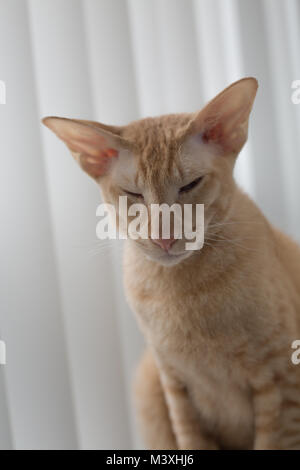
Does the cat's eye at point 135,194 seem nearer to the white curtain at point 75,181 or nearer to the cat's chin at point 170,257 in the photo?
the cat's chin at point 170,257

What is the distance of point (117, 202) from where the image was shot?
3.24 ft

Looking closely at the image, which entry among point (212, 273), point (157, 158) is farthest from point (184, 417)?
point (157, 158)

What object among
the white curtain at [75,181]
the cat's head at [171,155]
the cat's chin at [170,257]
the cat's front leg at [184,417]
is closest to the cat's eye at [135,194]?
the cat's head at [171,155]

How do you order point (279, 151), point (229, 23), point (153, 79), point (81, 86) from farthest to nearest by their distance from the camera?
point (279, 151)
point (229, 23)
point (153, 79)
point (81, 86)

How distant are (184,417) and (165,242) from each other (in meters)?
0.47

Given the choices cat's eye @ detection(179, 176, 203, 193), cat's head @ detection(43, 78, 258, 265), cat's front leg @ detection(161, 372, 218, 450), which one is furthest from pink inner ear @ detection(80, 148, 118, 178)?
cat's front leg @ detection(161, 372, 218, 450)

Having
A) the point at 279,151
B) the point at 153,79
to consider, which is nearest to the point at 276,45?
the point at 279,151

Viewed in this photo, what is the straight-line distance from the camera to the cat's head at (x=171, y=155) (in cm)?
91

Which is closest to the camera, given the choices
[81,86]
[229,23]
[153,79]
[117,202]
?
[117,202]

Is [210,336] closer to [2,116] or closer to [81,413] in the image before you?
[81,413]

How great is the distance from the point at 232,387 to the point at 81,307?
0.44 meters

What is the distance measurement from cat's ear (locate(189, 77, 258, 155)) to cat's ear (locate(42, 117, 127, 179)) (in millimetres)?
151

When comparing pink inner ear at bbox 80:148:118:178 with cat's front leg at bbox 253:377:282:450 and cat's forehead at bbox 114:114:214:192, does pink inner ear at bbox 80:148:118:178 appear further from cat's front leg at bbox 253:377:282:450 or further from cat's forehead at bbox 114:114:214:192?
cat's front leg at bbox 253:377:282:450

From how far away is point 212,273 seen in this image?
40.1 inches
